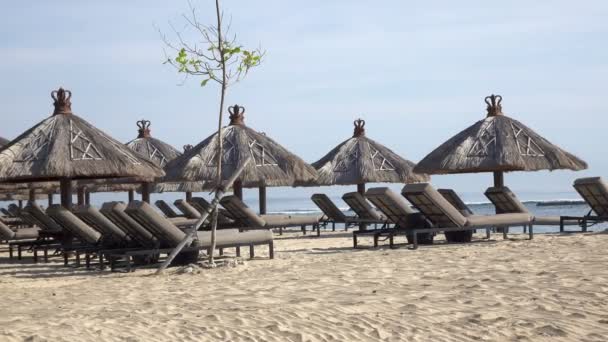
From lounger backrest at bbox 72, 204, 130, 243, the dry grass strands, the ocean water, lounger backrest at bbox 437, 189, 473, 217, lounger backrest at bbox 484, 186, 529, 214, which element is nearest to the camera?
lounger backrest at bbox 72, 204, 130, 243

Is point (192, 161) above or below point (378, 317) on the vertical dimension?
above

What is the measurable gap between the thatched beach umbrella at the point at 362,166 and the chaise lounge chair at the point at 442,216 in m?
6.36

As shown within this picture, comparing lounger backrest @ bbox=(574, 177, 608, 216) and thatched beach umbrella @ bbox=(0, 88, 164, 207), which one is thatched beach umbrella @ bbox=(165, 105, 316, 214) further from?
lounger backrest @ bbox=(574, 177, 608, 216)

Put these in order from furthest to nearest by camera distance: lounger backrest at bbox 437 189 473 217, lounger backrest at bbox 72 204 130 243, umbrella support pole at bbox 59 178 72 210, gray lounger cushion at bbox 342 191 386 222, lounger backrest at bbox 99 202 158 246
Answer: gray lounger cushion at bbox 342 191 386 222, lounger backrest at bbox 437 189 473 217, umbrella support pole at bbox 59 178 72 210, lounger backrest at bbox 72 204 130 243, lounger backrest at bbox 99 202 158 246

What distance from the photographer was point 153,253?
9.12 meters

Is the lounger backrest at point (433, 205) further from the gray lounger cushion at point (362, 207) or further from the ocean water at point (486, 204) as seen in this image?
the gray lounger cushion at point (362, 207)

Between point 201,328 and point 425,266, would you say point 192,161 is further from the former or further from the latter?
point 201,328

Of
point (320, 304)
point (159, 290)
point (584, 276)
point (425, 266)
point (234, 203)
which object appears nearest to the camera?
point (320, 304)

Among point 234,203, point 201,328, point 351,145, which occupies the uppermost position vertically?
point 351,145

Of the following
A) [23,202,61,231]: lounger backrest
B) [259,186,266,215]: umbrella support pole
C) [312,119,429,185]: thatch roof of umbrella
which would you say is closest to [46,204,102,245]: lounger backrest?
[23,202,61,231]: lounger backrest

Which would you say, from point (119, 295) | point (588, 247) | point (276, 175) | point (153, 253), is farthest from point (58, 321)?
point (276, 175)

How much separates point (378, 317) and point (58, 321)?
203cm

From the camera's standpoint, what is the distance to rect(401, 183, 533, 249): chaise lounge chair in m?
10.4

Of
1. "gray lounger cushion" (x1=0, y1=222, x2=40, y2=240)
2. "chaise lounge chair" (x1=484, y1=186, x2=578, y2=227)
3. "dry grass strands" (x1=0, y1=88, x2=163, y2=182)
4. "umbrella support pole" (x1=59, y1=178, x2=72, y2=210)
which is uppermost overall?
"dry grass strands" (x1=0, y1=88, x2=163, y2=182)
